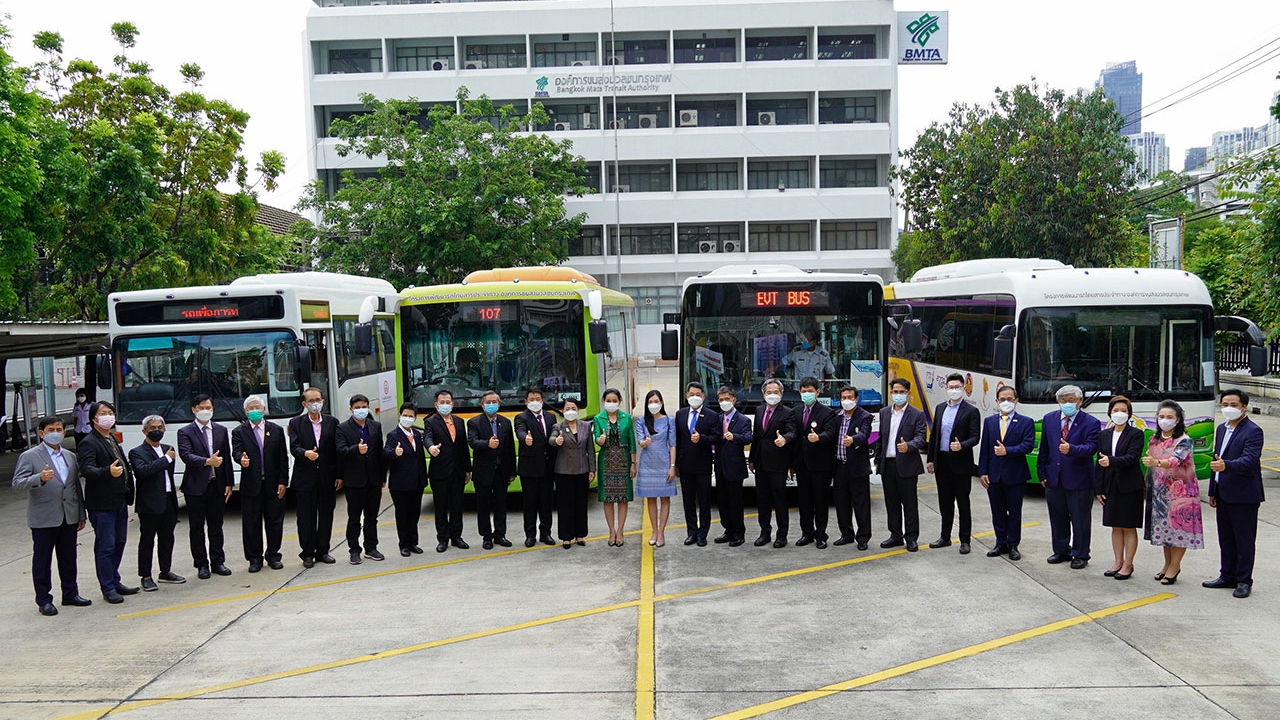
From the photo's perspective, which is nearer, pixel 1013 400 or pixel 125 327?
pixel 1013 400

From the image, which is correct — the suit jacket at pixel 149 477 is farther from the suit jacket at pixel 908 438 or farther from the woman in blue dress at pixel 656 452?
the suit jacket at pixel 908 438

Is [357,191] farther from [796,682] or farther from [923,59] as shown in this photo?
[796,682]

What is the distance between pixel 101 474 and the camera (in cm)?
924

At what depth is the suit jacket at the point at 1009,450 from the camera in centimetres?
1001

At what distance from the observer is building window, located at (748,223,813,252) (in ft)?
154

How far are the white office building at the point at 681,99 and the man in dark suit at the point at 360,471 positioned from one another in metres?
35.5

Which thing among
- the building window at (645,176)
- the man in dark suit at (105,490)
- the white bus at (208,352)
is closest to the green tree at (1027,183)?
the building window at (645,176)

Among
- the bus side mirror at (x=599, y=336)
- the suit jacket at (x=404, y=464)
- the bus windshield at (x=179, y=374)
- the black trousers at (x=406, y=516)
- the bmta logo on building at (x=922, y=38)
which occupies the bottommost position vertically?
the black trousers at (x=406, y=516)

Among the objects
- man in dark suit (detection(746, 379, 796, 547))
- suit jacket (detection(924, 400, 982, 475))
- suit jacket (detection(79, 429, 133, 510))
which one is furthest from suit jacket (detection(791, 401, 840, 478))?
suit jacket (detection(79, 429, 133, 510))

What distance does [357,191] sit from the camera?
34.2m

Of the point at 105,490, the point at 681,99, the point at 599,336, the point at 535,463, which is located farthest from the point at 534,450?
the point at 681,99

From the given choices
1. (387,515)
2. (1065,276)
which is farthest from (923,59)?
(387,515)

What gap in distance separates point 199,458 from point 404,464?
1945 mm

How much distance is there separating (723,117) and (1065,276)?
34.7 m
